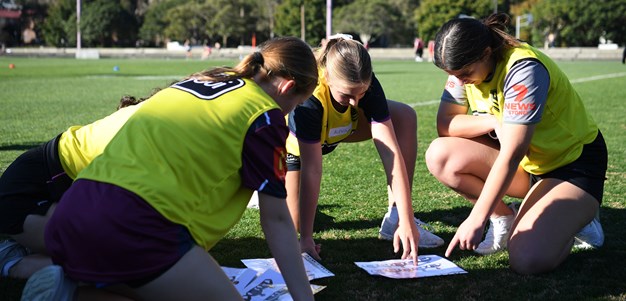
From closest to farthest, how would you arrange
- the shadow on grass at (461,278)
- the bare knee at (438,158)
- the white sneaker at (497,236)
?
the shadow on grass at (461,278) < the white sneaker at (497,236) < the bare knee at (438,158)

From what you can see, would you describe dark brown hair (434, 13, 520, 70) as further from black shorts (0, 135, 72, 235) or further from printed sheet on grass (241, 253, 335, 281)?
black shorts (0, 135, 72, 235)

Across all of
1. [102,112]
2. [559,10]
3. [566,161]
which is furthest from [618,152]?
[559,10]

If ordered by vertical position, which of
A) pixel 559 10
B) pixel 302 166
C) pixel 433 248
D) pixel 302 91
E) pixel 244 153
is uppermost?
pixel 559 10

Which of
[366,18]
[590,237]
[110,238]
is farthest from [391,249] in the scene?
[366,18]

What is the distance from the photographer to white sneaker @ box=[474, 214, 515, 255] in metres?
4.03

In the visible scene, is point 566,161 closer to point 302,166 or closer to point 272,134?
point 302,166

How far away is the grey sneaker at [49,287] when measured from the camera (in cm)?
217

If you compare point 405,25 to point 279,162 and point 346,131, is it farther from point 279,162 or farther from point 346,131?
point 279,162

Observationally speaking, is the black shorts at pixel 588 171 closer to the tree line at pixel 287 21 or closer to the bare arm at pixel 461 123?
the bare arm at pixel 461 123

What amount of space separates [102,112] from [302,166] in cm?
884

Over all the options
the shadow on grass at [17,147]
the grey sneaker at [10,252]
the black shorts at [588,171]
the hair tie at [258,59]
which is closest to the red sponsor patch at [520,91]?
the black shorts at [588,171]

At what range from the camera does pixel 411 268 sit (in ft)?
11.9

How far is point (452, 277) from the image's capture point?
356 centimetres

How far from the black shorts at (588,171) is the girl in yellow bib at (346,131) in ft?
2.70
